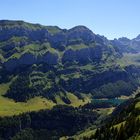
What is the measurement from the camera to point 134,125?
654 feet

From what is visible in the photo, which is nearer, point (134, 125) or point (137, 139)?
point (137, 139)

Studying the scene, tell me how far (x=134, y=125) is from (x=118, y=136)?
37.0 ft

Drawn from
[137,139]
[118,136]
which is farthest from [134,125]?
[137,139]

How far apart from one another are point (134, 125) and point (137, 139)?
2668 centimetres

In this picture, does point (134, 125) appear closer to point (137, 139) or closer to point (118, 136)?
point (118, 136)

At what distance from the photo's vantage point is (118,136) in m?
195

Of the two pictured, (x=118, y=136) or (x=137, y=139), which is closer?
(x=137, y=139)

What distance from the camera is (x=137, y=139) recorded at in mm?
173000

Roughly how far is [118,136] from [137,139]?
73.9 ft
